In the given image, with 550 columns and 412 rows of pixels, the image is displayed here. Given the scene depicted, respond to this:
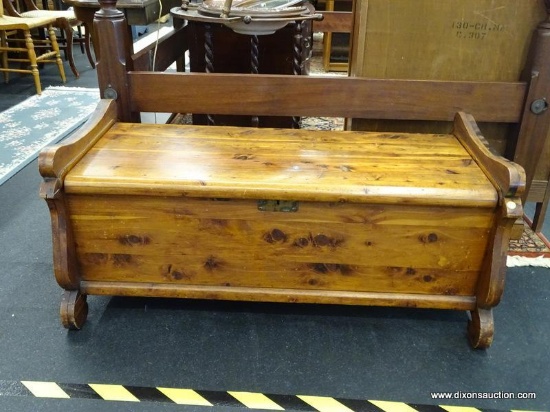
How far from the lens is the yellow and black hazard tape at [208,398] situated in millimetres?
1185

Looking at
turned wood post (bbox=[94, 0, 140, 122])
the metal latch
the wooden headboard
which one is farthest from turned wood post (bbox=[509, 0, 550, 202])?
turned wood post (bbox=[94, 0, 140, 122])

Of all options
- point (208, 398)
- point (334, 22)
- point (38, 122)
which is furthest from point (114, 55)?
point (38, 122)

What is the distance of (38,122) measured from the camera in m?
3.02

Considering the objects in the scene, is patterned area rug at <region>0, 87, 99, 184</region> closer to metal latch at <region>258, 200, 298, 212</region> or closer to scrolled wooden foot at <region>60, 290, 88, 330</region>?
scrolled wooden foot at <region>60, 290, 88, 330</region>

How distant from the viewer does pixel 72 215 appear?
4.25 feet

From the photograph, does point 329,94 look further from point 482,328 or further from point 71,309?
point 71,309

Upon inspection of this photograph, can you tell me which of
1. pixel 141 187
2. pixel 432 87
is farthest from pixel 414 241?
pixel 141 187

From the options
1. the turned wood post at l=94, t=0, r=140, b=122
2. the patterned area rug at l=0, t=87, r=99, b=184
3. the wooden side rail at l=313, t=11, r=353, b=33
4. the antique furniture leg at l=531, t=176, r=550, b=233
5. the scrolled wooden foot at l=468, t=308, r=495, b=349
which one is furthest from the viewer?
the wooden side rail at l=313, t=11, r=353, b=33

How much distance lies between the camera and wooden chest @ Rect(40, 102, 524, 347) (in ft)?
4.03

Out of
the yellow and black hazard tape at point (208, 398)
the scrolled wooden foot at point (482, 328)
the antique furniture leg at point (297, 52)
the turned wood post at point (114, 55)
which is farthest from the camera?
the antique furniture leg at point (297, 52)

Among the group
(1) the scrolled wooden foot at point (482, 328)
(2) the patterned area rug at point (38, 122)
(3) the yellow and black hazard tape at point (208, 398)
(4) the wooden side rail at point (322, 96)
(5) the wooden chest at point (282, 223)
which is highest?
(4) the wooden side rail at point (322, 96)

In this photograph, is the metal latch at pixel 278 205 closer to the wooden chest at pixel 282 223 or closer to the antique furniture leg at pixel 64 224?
the wooden chest at pixel 282 223

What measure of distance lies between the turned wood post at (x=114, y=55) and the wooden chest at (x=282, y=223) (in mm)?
252

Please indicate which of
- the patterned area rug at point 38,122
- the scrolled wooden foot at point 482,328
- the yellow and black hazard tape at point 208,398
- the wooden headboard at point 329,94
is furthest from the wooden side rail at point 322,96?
the patterned area rug at point 38,122
